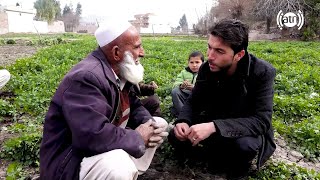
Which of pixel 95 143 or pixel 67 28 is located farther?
pixel 67 28

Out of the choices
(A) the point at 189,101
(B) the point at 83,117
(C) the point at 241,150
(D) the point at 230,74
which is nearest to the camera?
(B) the point at 83,117

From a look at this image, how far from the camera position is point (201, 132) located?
286cm

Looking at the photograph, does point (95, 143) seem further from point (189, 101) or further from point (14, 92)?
point (14, 92)

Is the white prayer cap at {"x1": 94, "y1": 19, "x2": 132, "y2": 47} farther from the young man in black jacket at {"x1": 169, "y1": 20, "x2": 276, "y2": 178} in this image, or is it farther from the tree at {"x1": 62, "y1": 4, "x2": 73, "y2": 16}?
the tree at {"x1": 62, "y1": 4, "x2": 73, "y2": 16}

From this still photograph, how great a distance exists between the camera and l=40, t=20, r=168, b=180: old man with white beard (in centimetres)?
207

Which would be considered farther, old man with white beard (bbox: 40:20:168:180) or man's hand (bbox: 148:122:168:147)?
man's hand (bbox: 148:122:168:147)

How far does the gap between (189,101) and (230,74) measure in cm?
50

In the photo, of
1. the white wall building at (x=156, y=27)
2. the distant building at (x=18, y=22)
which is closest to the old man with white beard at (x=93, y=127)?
the distant building at (x=18, y=22)

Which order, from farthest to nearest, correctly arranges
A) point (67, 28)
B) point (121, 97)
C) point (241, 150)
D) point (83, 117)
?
point (67, 28) < point (241, 150) < point (121, 97) < point (83, 117)

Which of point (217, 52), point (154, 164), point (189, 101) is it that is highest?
point (217, 52)

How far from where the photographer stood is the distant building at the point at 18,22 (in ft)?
161

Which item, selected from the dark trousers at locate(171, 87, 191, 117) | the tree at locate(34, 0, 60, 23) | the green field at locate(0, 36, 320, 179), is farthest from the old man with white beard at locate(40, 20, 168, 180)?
the tree at locate(34, 0, 60, 23)

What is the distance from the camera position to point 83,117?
2047mm

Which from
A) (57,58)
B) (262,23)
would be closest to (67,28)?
(262,23)
